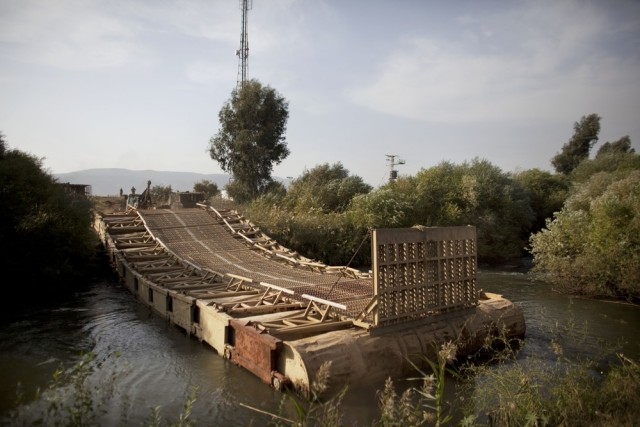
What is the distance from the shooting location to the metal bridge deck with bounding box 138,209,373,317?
36.2ft

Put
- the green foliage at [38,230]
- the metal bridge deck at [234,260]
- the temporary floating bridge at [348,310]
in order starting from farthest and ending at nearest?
the green foliage at [38,230] < the metal bridge deck at [234,260] < the temporary floating bridge at [348,310]

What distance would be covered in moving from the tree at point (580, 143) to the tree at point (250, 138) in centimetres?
3443

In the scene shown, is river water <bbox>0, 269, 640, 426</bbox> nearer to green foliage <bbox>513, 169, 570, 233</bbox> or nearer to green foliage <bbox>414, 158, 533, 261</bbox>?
green foliage <bbox>414, 158, 533, 261</bbox>

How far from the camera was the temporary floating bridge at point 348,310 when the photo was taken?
26.2 ft

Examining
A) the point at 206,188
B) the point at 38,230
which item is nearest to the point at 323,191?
the point at 206,188

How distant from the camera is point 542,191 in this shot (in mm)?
34781

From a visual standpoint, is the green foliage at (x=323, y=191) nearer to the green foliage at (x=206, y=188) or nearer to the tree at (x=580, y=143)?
the green foliage at (x=206, y=188)

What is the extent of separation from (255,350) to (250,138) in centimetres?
2671

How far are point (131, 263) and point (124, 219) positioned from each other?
6026 millimetres

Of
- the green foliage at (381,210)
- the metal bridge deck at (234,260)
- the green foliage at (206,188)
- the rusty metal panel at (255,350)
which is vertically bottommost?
the rusty metal panel at (255,350)

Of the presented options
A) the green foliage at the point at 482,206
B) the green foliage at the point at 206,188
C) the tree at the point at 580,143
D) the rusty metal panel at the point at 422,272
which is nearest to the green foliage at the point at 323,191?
the green foliage at the point at 482,206

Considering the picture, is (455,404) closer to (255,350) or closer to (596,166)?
(255,350)

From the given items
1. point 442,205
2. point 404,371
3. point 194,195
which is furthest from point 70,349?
point 442,205

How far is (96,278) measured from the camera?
1877 cm
